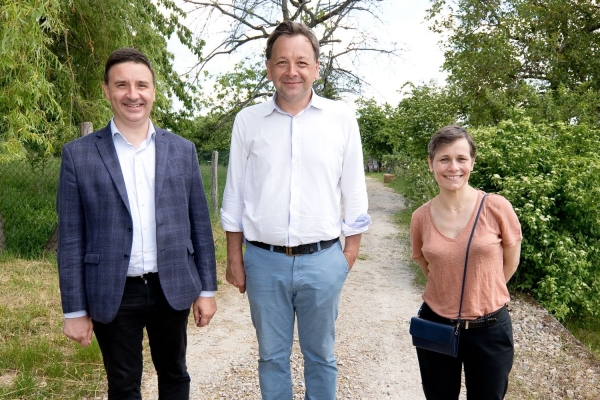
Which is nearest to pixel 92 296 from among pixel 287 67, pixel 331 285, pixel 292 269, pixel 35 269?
pixel 292 269

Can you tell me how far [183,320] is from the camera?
2.70m

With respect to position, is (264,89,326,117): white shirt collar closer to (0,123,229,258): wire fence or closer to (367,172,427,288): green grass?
(367,172,427,288): green grass

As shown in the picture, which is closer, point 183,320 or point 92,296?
point 92,296

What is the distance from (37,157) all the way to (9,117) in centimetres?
315

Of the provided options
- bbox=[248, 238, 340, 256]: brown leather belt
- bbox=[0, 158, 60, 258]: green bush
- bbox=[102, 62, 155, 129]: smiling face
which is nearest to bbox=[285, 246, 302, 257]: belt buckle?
bbox=[248, 238, 340, 256]: brown leather belt

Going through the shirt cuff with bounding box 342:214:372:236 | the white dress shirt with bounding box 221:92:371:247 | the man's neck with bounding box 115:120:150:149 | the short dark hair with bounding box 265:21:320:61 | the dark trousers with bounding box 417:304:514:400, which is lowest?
the dark trousers with bounding box 417:304:514:400

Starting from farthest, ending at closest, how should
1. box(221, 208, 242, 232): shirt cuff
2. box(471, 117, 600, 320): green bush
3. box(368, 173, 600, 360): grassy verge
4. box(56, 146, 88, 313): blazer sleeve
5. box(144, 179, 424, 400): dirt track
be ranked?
box(368, 173, 600, 360): grassy verge < box(471, 117, 600, 320): green bush < box(144, 179, 424, 400): dirt track < box(221, 208, 242, 232): shirt cuff < box(56, 146, 88, 313): blazer sleeve

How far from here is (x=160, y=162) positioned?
2.56 metres

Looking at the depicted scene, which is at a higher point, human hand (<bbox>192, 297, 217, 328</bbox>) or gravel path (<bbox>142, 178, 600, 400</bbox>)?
human hand (<bbox>192, 297, 217, 328</bbox>)

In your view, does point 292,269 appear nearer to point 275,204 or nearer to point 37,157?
point 275,204

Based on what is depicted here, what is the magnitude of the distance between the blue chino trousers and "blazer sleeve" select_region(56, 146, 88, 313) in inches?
31.8

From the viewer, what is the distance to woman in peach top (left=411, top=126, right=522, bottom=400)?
2527 mm

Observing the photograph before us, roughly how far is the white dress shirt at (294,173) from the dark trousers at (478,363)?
0.75 m

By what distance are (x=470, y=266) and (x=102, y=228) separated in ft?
5.54
